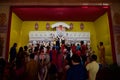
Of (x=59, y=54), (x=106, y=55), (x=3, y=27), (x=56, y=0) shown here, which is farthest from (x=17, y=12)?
(x=106, y=55)

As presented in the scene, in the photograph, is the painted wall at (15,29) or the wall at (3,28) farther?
the painted wall at (15,29)

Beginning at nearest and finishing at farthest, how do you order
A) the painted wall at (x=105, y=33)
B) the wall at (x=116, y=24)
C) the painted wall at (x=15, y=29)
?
the wall at (x=116, y=24), the painted wall at (x=105, y=33), the painted wall at (x=15, y=29)

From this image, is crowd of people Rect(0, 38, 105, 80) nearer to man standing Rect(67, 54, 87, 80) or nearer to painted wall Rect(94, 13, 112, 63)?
man standing Rect(67, 54, 87, 80)

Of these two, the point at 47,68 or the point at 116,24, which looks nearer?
the point at 47,68

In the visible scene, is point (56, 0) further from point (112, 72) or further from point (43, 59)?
point (112, 72)

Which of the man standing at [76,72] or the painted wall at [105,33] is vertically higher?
the painted wall at [105,33]

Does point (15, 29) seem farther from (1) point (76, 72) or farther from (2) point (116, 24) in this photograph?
(1) point (76, 72)

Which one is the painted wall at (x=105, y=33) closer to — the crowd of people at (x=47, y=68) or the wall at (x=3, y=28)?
the crowd of people at (x=47, y=68)

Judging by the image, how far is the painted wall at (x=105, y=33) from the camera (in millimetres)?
7401

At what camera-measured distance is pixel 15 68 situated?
3850 mm

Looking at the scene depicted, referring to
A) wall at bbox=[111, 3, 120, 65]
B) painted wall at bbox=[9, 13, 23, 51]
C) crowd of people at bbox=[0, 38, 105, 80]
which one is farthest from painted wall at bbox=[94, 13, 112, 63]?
painted wall at bbox=[9, 13, 23, 51]

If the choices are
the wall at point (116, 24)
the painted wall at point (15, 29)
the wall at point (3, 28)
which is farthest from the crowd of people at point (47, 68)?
the painted wall at point (15, 29)

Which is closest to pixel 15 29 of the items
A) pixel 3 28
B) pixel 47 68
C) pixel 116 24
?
pixel 3 28

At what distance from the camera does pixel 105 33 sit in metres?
7.93
